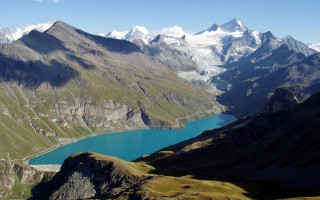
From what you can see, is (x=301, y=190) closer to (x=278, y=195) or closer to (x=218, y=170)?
(x=278, y=195)

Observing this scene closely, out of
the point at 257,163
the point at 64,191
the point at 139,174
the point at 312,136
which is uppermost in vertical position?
the point at 312,136

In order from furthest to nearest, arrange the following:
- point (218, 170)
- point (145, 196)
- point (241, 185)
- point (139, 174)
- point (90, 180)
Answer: point (218, 170) < point (90, 180) < point (139, 174) < point (241, 185) < point (145, 196)

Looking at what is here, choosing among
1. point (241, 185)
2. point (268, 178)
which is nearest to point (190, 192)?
point (241, 185)

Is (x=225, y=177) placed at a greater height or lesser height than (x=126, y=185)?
greater

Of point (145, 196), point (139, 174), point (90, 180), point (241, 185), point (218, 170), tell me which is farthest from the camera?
point (218, 170)

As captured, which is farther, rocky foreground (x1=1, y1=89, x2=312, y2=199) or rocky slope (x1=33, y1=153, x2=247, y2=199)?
rocky foreground (x1=1, y1=89, x2=312, y2=199)

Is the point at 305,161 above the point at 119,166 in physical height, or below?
above

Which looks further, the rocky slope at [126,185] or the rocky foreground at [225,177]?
the rocky foreground at [225,177]

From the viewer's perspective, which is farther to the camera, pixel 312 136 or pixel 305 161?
pixel 312 136

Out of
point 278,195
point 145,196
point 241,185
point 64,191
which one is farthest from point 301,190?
point 64,191

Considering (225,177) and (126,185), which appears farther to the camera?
(225,177)
